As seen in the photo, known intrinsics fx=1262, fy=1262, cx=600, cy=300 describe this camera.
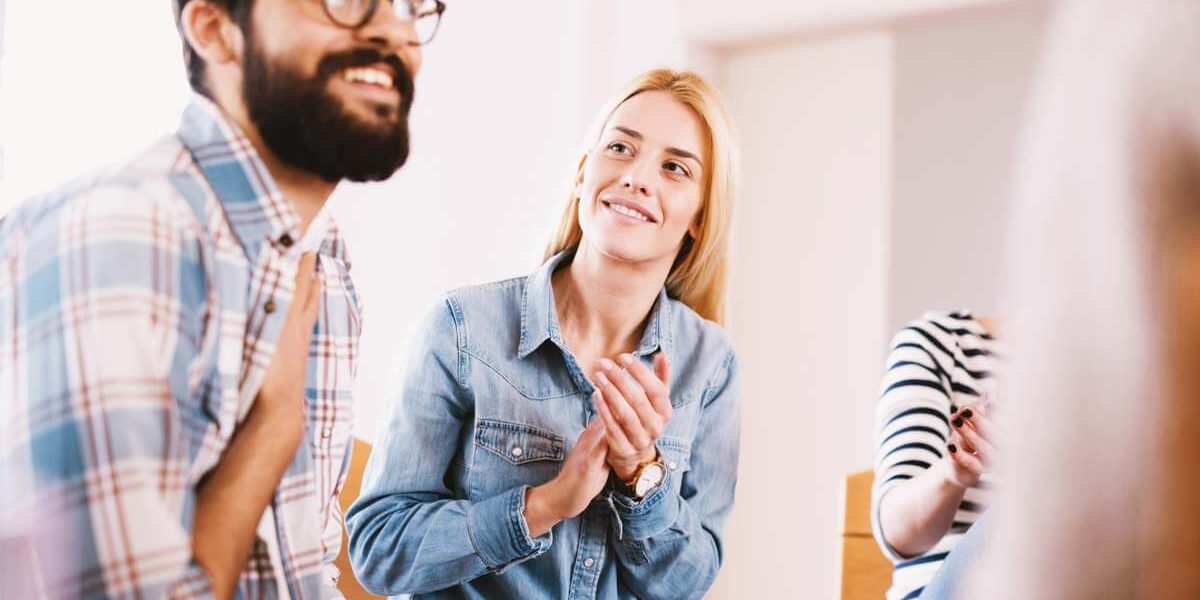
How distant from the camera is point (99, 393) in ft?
2.16

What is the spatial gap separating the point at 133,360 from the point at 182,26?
21cm

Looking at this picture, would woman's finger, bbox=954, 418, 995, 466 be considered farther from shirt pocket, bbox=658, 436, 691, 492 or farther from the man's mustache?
the man's mustache

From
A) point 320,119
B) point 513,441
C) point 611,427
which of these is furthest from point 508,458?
point 320,119

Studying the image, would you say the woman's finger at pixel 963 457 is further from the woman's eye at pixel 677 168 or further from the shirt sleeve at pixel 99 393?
the shirt sleeve at pixel 99 393

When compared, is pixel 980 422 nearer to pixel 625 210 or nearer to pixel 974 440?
pixel 974 440

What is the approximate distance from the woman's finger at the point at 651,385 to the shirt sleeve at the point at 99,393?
342 millimetres

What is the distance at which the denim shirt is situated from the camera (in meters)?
0.97

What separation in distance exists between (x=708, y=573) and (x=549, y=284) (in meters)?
0.28

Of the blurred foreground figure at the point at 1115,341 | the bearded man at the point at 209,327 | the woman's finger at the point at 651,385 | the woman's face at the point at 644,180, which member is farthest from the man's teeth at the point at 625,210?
the blurred foreground figure at the point at 1115,341

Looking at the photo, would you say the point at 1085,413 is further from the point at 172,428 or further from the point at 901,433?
the point at 901,433

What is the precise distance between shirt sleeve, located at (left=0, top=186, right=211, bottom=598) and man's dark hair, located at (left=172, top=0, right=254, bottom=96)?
4.0 inches

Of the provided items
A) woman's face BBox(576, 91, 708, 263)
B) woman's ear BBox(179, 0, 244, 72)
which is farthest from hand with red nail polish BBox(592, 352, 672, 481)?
woman's ear BBox(179, 0, 244, 72)

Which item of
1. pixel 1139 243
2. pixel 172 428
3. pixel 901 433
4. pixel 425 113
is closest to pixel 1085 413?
pixel 1139 243

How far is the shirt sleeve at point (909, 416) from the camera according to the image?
1153 mm
